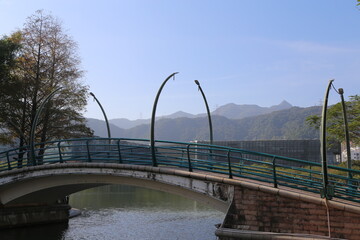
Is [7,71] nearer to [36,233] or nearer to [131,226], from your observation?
[36,233]

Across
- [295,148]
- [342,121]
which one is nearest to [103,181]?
[342,121]

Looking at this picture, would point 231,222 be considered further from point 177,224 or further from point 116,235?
point 177,224

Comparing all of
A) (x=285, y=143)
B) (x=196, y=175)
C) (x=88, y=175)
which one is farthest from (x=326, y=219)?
(x=285, y=143)

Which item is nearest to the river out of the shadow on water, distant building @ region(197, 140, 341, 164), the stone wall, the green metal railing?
A: the shadow on water

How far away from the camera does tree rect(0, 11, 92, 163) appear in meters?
29.4

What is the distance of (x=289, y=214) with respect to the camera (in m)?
11.8

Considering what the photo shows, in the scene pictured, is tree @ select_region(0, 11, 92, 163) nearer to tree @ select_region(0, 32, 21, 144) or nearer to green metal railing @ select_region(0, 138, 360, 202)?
tree @ select_region(0, 32, 21, 144)

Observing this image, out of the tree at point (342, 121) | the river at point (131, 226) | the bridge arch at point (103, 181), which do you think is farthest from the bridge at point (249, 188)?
the tree at point (342, 121)

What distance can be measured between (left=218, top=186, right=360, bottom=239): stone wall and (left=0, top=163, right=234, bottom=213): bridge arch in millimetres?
640

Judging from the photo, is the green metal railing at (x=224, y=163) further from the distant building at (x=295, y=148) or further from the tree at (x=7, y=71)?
the distant building at (x=295, y=148)

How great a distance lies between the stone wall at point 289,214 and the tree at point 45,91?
20.5m

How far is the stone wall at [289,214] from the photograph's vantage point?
11.0 meters

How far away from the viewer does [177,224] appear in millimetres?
23938

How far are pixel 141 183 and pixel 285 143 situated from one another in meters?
71.2
